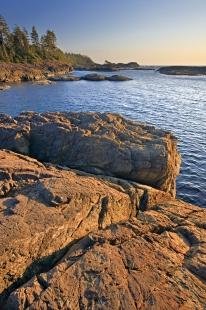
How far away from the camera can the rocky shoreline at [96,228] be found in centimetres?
1097

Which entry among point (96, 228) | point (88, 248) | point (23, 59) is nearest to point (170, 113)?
point (96, 228)

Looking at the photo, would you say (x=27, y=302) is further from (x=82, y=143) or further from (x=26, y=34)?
(x=26, y=34)

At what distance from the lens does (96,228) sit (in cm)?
1497

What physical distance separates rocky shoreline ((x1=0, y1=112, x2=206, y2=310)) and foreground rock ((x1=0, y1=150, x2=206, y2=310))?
1.3 inches

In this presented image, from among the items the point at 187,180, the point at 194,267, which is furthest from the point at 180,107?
the point at 194,267

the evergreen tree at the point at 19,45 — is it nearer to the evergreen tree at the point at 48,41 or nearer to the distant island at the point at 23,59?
the distant island at the point at 23,59

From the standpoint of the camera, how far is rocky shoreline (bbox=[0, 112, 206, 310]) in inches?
432

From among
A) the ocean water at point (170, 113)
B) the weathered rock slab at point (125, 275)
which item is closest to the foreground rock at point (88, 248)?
the weathered rock slab at point (125, 275)

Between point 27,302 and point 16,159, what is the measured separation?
351 inches

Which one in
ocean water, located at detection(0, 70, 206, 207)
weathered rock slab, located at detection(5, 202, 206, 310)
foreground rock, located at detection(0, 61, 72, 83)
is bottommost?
foreground rock, located at detection(0, 61, 72, 83)

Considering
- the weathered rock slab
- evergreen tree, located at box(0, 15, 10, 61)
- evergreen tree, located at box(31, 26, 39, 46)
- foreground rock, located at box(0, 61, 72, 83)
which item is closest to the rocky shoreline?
the weathered rock slab

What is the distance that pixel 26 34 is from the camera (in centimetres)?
15512

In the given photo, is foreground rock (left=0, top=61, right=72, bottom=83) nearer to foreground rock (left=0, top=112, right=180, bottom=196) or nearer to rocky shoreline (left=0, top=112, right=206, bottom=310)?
foreground rock (left=0, top=112, right=180, bottom=196)

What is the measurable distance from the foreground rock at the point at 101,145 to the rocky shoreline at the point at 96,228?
59mm
